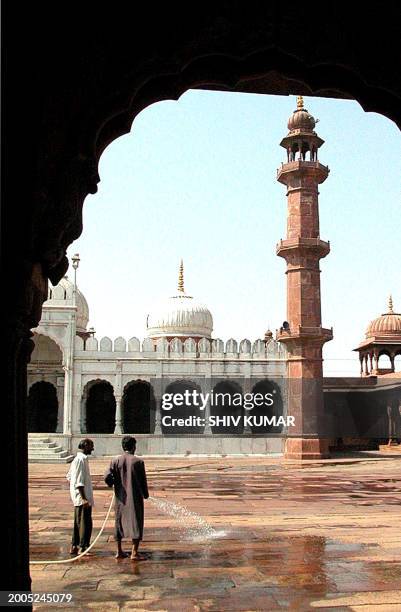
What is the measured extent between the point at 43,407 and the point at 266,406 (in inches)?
377

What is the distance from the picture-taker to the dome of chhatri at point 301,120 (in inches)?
925

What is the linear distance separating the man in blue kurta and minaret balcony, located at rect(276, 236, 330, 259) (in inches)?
673

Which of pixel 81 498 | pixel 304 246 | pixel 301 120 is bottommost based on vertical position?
pixel 81 498

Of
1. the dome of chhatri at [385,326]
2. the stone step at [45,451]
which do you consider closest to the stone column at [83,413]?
the stone step at [45,451]

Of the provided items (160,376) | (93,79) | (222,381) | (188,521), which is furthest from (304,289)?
(93,79)

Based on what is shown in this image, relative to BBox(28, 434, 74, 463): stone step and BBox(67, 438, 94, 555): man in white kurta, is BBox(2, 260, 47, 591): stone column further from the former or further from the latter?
BBox(28, 434, 74, 463): stone step

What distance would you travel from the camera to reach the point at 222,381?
25531 millimetres

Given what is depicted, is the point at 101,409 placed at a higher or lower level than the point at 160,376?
lower

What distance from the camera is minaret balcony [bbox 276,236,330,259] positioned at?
75.3 ft

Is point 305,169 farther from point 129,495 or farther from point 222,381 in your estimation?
point 129,495

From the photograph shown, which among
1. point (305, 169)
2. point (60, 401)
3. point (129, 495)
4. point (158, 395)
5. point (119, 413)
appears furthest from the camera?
point (60, 401)

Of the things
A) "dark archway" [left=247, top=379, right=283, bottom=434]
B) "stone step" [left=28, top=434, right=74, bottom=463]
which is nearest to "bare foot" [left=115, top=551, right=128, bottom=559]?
"stone step" [left=28, top=434, right=74, bottom=463]

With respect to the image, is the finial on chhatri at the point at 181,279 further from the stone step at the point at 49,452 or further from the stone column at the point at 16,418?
the stone column at the point at 16,418

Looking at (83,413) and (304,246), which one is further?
(83,413)
